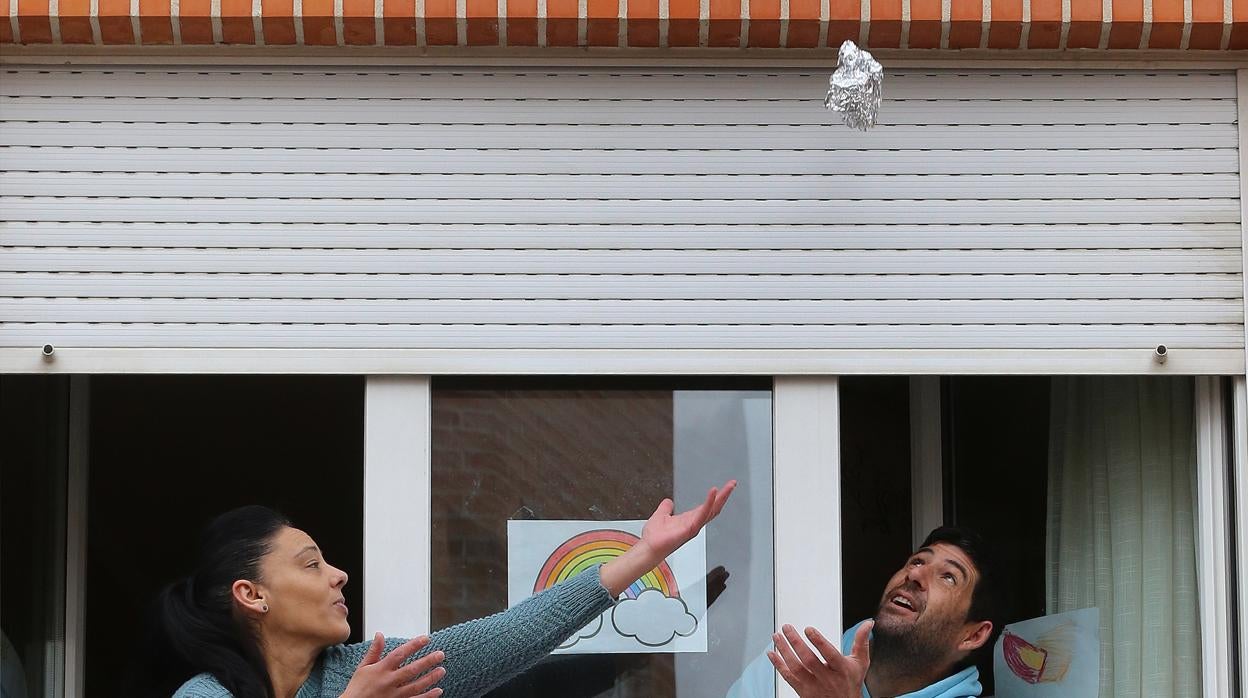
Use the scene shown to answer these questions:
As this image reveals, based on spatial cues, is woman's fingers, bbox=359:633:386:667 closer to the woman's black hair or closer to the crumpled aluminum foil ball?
the woman's black hair

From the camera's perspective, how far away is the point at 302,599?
3510 millimetres

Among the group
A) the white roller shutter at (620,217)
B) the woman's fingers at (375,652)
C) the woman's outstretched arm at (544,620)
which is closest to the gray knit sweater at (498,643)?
the woman's outstretched arm at (544,620)

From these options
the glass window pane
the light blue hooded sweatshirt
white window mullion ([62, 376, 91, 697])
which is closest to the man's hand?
the light blue hooded sweatshirt

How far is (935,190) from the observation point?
3609 millimetres

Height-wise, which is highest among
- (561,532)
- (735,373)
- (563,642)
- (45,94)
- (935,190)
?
(45,94)

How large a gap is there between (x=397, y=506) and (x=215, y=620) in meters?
0.49

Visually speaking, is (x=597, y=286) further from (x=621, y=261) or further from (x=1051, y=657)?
(x=1051, y=657)

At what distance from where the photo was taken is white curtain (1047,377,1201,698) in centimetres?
380

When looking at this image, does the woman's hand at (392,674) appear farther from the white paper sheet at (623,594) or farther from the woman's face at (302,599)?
the white paper sheet at (623,594)

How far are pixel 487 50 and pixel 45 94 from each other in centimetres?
102

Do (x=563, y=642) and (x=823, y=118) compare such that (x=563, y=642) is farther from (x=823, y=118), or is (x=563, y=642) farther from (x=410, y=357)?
(x=823, y=118)

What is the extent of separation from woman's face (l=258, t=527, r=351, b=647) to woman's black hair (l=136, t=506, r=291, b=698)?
41 mm

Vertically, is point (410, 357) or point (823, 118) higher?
point (823, 118)

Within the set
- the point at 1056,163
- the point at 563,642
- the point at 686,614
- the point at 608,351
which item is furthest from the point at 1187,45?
the point at 563,642
